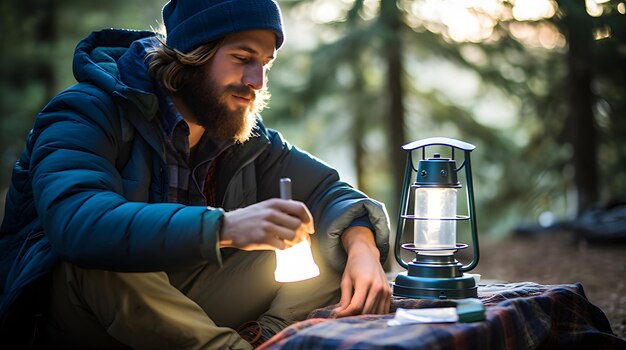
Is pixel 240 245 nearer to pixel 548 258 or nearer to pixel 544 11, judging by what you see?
pixel 548 258

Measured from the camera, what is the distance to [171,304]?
2.13m

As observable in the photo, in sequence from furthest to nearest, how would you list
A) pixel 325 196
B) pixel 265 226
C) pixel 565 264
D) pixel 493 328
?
pixel 565 264 → pixel 325 196 → pixel 493 328 → pixel 265 226

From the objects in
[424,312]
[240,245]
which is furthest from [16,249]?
[424,312]

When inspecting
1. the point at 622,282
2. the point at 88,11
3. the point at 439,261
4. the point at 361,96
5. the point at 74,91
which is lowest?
the point at 622,282

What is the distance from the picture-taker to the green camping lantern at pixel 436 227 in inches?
97.2

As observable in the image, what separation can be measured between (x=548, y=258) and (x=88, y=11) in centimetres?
788

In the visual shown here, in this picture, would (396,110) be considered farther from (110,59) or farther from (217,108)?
(110,59)

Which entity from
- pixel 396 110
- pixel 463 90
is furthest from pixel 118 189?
pixel 463 90

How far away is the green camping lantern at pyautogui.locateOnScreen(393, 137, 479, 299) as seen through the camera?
247cm

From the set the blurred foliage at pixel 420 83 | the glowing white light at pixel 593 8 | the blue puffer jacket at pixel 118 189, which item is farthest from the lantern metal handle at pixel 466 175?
the glowing white light at pixel 593 8

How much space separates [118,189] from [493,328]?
4.09 feet

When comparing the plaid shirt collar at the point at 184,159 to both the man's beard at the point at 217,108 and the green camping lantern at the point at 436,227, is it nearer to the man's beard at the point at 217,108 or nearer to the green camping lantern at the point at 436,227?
the man's beard at the point at 217,108

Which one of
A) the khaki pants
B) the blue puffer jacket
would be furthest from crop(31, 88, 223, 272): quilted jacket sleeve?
the khaki pants

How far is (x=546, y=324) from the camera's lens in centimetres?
233
